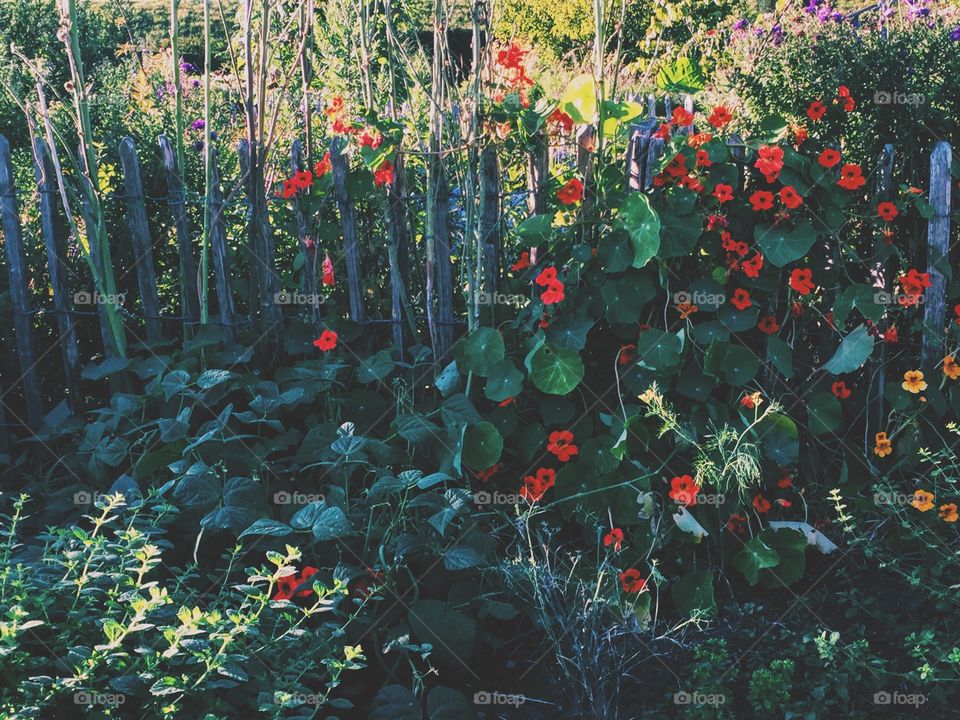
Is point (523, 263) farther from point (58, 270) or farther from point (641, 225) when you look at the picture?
point (58, 270)

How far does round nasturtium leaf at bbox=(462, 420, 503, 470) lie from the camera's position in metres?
3.18


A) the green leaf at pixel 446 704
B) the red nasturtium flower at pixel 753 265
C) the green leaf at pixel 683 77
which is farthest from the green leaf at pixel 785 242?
the green leaf at pixel 446 704

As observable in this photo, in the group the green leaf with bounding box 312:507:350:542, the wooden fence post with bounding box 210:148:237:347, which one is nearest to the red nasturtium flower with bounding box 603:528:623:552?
the green leaf with bounding box 312:507:350:542

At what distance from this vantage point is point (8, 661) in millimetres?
2113

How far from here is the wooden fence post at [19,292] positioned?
3736 mm

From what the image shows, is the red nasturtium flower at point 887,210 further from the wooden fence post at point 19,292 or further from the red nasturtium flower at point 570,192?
the wooden fence post at point 19,292

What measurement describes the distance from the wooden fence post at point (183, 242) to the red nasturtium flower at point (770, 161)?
2059mm

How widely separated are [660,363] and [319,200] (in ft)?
4.63

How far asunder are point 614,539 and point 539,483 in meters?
0.35

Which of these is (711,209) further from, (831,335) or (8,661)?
(8,661)

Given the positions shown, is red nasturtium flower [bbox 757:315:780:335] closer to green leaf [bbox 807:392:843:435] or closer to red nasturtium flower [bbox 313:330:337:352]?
green leaf [bbox 807:392:843:435]

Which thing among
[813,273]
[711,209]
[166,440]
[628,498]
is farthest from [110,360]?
[813,273]

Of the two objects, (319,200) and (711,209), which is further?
(319,200)

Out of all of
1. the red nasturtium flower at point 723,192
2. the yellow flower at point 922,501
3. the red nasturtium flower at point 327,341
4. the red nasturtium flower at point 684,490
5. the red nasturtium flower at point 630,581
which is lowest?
the red nasturtium flower at point 630,581
